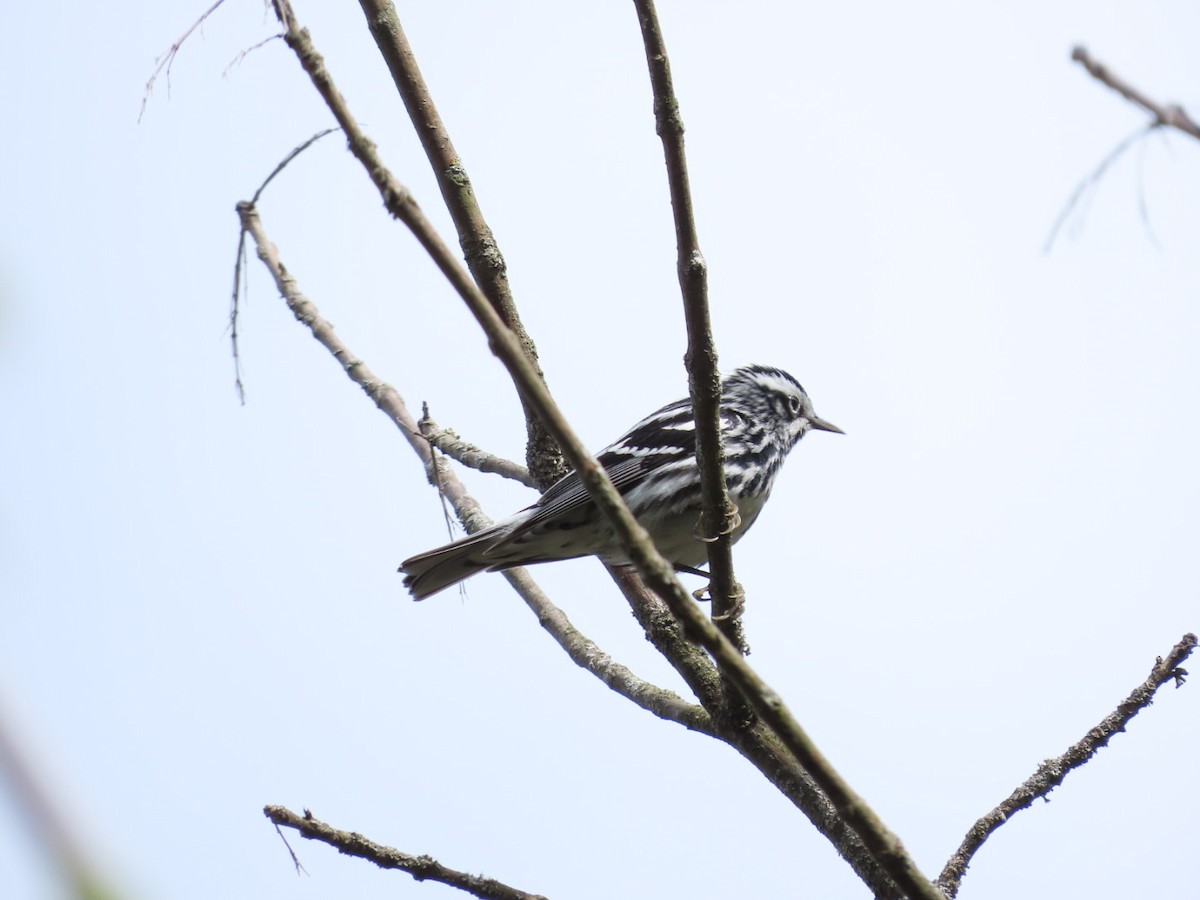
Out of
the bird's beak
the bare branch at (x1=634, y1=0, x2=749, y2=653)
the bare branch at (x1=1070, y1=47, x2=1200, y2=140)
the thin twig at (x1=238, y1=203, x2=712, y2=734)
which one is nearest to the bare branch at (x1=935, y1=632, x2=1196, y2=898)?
the bare branch at (x1=634, y1=0, x2=749, y2=653)

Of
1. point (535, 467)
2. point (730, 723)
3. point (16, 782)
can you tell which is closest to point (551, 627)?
point (535, 467)

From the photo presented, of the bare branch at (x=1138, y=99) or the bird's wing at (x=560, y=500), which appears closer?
the bare branch at (x=1138, y=99)

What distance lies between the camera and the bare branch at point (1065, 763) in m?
2.82

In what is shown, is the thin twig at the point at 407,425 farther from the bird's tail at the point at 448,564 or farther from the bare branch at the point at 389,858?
the bare branch at the point at 389,858

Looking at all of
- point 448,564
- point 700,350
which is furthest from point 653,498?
point 700,350

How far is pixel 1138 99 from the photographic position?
128 cm

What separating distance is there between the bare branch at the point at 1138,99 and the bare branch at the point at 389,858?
7.45 ft

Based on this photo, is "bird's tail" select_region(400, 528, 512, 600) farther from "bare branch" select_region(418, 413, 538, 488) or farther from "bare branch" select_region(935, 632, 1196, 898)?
"bare branch" select_region(935, 632, 1196, 898)

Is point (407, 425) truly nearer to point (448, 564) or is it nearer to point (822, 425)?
point (448, 564)

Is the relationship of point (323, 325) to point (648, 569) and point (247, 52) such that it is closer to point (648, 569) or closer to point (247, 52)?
point (247, 52)

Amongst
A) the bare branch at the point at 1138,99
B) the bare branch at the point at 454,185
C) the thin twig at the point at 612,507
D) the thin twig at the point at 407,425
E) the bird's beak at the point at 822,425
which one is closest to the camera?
the bare branch at the point at 1138,99

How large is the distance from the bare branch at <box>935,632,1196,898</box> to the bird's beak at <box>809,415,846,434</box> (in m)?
3.70

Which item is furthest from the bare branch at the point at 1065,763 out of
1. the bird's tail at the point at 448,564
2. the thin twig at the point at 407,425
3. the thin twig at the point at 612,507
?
the bird's tail at the point at 448,564

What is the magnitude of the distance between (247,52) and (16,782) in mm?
2793
